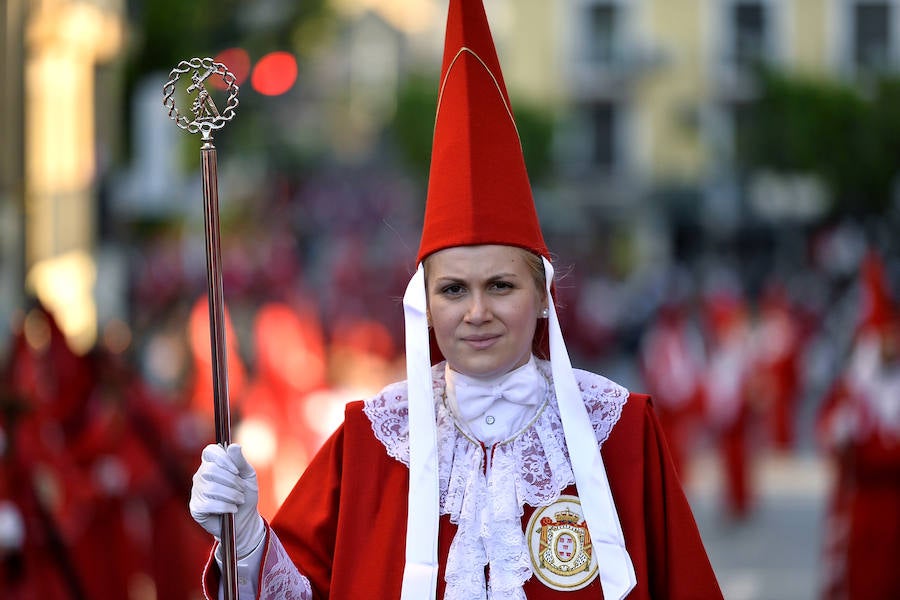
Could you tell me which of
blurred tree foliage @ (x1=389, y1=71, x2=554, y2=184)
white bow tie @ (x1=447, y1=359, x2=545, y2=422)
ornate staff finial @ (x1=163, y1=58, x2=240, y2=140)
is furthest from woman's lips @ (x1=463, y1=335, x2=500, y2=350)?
blurred tree foliage @ (x1=389, y1=71, x2=554, y2=184)

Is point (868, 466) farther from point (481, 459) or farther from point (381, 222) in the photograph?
point (481, 459)

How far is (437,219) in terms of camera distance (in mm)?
2971

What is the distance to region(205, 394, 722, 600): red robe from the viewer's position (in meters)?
2.90

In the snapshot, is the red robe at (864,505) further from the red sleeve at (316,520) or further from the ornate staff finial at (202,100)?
the ornate staff finial at (202,100)

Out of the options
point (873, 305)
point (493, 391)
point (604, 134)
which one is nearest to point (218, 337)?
point (493, 391)

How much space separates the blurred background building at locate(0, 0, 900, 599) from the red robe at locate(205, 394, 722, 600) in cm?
42

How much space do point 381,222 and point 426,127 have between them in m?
33.8

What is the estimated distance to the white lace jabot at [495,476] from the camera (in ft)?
9.45

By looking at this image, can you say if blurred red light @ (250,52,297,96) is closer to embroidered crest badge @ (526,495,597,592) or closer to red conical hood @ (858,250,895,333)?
red conical hood @ (858,250,895,333)

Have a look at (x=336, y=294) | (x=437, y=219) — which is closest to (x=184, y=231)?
(x=336, y=294)

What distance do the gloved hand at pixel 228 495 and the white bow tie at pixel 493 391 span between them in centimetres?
48

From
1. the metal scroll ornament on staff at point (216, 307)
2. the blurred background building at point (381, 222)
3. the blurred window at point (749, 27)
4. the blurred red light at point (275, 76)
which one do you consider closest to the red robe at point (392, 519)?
the metal scroll ornament on staff at point (216, 307)

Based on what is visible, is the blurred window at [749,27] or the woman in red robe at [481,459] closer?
the woman in red robe at [481,459]

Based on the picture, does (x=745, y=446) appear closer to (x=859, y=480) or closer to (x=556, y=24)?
(x=859, y=480)
